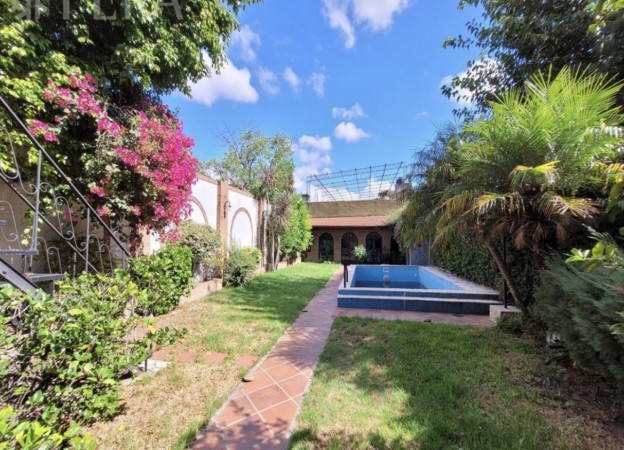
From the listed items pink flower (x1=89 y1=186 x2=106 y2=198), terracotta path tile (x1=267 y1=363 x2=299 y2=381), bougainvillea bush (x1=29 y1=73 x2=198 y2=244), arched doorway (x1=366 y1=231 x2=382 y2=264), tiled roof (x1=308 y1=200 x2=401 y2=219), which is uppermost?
tiled roof (x1=308 y1=200 x2=401 y2=219)

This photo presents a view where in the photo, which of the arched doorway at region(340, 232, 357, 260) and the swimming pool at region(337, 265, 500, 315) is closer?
the swimming pool at region(337, 265, 500, 315)

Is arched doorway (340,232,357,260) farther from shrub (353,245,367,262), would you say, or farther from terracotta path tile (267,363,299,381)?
terracotta path tile (267,363,299,381)

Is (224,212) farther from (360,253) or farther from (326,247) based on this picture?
(326,247)

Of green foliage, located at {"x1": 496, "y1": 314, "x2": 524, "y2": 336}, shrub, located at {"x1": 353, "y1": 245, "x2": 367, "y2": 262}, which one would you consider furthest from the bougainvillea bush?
shrub, located at {"x1": 353, "y1": 245, "x2": 367, "y2": 262}

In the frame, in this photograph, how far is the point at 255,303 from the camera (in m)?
8.14

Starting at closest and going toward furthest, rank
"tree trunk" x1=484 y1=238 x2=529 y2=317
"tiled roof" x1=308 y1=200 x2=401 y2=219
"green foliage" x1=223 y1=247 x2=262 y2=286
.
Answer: "tree trunk" x1=484 y1=238 x2=529 y2=317
"green foliage" x1=223 y1=247 x2=262 y2=286
"tiled roof" x1=308 y1=200 x2=401 y2=219

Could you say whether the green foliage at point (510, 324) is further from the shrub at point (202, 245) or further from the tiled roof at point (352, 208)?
the tiled roof at point (352, 208)

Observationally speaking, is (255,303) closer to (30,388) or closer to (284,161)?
(30,388)

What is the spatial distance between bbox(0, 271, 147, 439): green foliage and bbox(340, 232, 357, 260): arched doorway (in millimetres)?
20576

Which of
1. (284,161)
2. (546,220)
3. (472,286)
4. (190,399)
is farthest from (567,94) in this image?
(284,161)

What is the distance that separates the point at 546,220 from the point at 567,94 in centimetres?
195

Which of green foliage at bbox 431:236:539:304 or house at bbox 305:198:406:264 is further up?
house at bbox 305:198:406:264

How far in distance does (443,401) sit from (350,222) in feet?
66.0

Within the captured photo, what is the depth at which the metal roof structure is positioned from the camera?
21.4m
